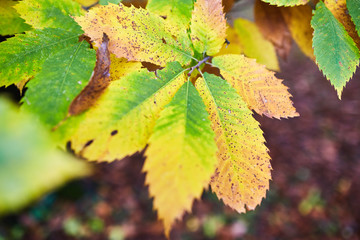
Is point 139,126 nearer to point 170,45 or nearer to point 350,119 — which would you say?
point 170,45

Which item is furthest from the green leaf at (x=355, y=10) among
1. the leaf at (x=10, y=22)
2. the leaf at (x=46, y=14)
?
the leaf at (x=10, y=22)

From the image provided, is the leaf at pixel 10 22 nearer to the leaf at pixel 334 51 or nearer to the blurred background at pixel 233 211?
the leaf at pixel 334 51

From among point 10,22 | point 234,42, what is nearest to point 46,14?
point 10,22

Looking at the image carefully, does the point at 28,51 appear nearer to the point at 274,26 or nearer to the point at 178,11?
the point at 178,11

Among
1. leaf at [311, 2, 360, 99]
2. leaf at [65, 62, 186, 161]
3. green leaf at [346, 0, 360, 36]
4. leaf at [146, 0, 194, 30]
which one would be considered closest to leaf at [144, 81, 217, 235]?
leaf at [65, 62, 186, 161]

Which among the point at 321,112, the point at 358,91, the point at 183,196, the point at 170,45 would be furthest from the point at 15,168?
the point at 358,91
